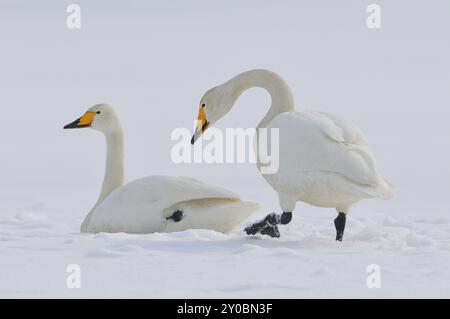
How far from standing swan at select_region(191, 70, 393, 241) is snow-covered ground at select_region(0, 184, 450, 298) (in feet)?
1.24

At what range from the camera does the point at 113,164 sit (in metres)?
11.9

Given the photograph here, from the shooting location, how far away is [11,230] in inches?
424

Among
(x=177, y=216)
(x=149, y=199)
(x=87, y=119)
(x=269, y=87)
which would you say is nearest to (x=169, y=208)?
(x=177, y=216)

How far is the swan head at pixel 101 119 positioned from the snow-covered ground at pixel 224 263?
159 centimetres

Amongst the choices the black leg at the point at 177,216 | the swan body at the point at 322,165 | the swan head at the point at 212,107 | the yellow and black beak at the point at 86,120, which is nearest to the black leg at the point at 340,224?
the swan body at the point at 322,165

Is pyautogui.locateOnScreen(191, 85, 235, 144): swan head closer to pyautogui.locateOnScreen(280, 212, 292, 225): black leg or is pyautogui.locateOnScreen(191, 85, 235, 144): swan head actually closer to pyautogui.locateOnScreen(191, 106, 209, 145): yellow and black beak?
pyautogui.locateOnScreen(191, 106, 209, 145): yellow and black beak

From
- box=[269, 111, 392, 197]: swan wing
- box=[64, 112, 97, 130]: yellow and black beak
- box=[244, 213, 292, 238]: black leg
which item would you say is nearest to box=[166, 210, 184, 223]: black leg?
box=[244, 213, 292, 238]: black leg

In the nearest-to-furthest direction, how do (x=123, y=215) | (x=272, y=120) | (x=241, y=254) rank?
(x=241, y=254), (x=272, y=120), (x=123, y=215)

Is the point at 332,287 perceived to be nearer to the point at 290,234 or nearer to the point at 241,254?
the point at 241,254

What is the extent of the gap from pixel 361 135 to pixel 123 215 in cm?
253

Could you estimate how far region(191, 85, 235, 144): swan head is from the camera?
10781 millimetres

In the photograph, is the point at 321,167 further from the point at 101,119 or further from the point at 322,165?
the point at 101,119

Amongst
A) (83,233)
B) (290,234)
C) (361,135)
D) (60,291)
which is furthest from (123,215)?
(60,291)

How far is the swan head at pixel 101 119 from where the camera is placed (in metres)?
12.0
